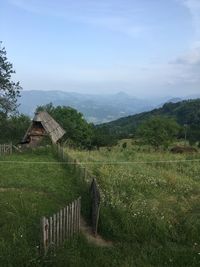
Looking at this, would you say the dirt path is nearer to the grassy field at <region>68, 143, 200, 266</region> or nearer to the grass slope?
the grassy field at <region>68, 143, 200, 266</region>

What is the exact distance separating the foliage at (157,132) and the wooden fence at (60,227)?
34482mm

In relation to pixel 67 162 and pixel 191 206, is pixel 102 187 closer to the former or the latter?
pixel 191 206

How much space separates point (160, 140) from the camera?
45094 millimetres

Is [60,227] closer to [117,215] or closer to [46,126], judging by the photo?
[117,215]

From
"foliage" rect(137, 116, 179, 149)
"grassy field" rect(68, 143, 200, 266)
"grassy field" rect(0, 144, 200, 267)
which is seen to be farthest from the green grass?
"foliage" rect(137, 116, 179, 149)

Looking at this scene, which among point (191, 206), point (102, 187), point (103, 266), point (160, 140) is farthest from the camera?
point (160, 140)

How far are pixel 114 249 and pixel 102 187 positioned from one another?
4592 mm

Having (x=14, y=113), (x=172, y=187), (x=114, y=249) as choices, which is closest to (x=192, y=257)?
(x=114, y=249)

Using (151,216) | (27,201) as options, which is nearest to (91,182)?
(27,201)

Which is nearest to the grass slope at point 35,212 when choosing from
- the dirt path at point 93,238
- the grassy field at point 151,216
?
the dirt path at point 93,238

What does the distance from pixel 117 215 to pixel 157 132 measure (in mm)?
34027

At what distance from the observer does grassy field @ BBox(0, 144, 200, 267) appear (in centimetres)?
977

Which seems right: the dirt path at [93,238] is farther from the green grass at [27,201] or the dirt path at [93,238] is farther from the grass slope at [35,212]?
the green grass at [27,201]

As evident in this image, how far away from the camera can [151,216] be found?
39.1 ft
